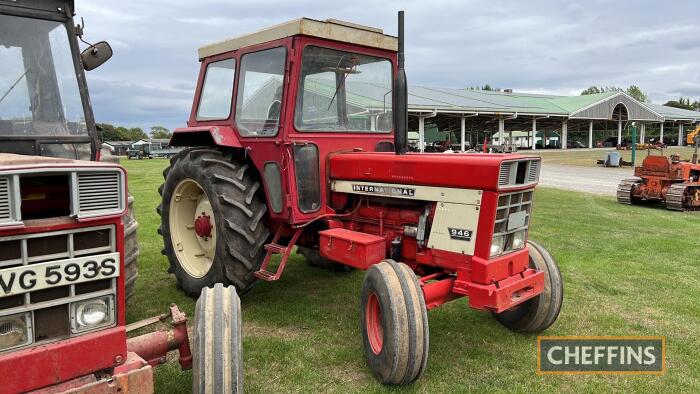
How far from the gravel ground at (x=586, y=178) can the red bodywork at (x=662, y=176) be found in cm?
227

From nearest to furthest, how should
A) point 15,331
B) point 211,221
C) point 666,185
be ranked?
1. point 15,331
2. point 211,221
3. point 666,185

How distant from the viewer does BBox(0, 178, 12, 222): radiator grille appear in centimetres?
208

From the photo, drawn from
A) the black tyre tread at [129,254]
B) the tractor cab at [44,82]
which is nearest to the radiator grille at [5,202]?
the tractor cab at [44,82]

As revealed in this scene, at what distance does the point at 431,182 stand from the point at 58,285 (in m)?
2.58

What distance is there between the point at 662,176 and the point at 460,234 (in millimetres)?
10320

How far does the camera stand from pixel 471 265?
373 centimetres

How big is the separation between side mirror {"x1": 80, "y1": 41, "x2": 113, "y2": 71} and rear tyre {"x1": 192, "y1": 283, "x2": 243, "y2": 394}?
2116 millimetres

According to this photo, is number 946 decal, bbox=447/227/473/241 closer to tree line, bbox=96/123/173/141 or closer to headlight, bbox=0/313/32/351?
headlight, bbox=0/313/32/351

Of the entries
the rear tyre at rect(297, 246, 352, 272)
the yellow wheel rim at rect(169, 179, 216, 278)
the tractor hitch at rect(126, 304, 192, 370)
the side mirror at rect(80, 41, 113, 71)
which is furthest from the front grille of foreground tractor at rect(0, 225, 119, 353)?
the rear tyre at rect(297, 246, 352, 272)

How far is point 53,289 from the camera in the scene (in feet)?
7.60

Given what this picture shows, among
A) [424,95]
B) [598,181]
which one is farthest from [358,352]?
[424,95]

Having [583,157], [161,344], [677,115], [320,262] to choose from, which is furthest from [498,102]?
[161,344]

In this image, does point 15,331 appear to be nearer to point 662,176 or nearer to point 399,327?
point 399,327

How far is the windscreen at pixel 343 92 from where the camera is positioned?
4.54m
